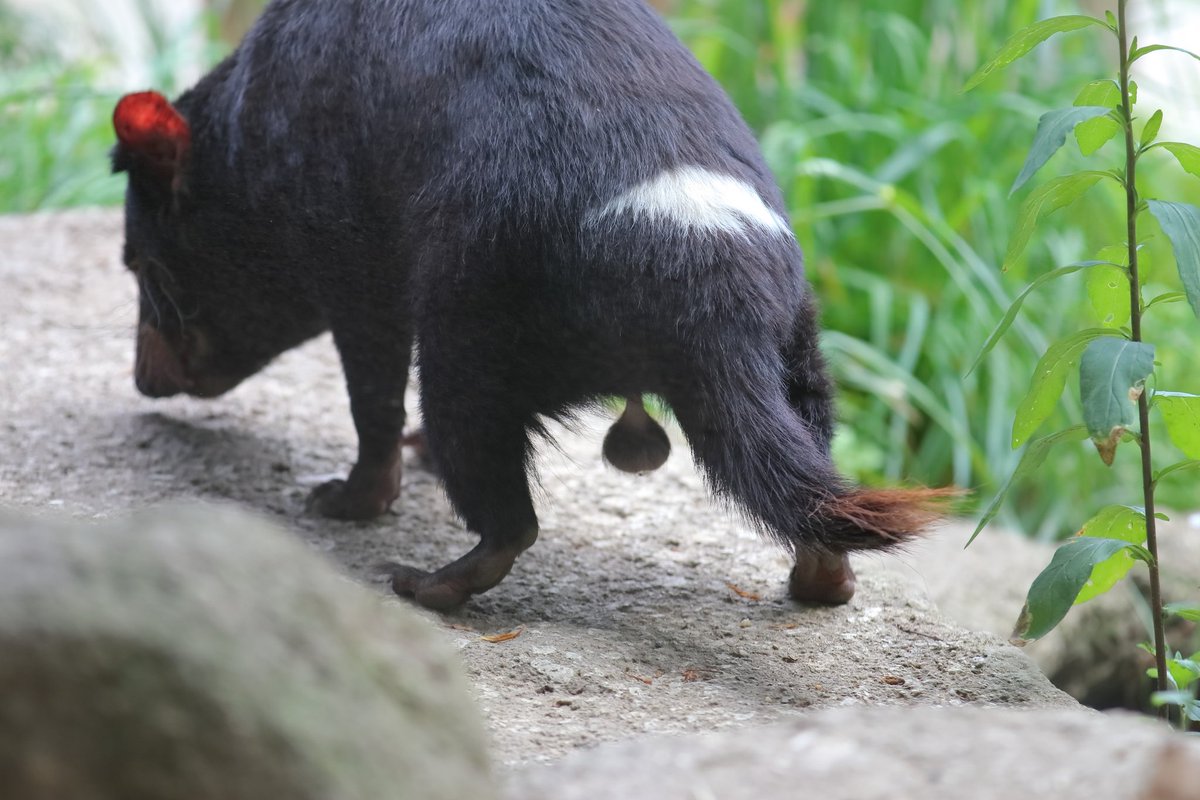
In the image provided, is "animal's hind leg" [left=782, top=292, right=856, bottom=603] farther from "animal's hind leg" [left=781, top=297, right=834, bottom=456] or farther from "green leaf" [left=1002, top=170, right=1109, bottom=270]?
"green leaf" [left=1002, top=170, right=1109, bottom=270]

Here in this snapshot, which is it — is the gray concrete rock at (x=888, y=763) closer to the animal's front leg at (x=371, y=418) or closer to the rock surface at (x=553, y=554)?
the rock surface at (x=553, y=554)

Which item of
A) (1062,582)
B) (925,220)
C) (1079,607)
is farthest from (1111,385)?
(925,220)

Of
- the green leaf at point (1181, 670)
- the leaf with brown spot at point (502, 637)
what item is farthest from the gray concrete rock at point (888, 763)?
the leaf with brown spot at point (502, 637)

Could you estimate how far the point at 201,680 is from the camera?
109 centimetres

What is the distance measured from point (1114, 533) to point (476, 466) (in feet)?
3.90

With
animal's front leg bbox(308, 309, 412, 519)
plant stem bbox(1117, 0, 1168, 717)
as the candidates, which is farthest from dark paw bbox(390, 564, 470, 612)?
plant stem bbox(1117, 0, 1168, 717)

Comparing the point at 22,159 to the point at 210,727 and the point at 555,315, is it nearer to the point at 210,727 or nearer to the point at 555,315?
the point at 555,315

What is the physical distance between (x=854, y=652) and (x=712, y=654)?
0.95 ft

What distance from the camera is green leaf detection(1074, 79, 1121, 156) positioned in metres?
2.05

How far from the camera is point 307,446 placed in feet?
11.4

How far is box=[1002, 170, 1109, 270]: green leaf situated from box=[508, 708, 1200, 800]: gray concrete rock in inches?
34.6

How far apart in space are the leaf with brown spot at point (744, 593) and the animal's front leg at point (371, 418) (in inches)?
35.2

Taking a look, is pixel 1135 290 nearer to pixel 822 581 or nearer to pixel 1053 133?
pixel 1053 133

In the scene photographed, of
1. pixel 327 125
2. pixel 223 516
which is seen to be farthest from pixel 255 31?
pixel 223 516
